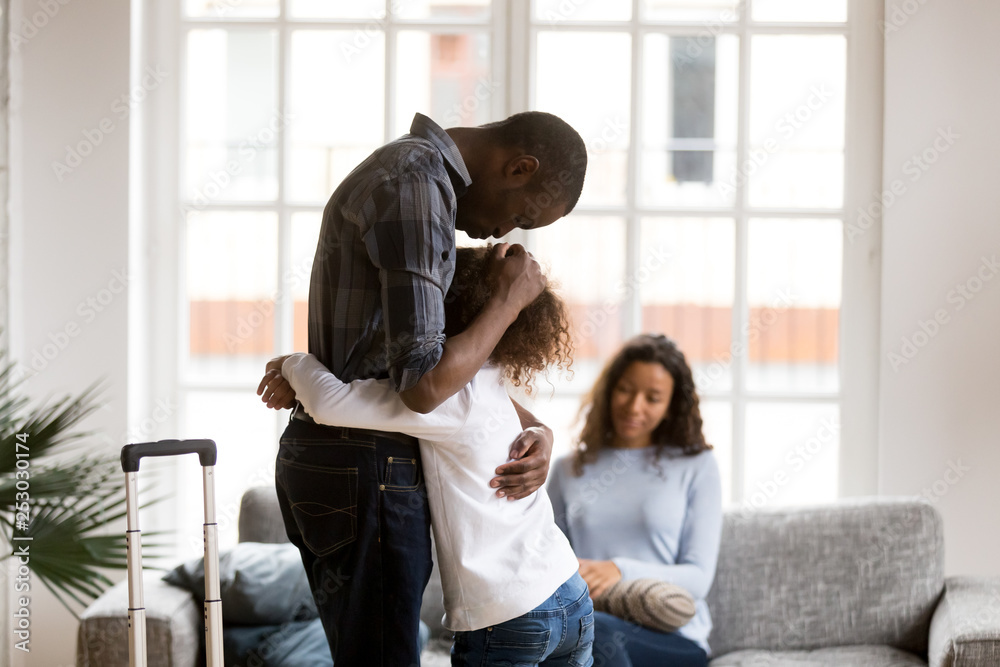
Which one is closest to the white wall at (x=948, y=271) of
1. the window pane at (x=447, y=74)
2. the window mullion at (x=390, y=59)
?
the window pane at (x=447, y=74)

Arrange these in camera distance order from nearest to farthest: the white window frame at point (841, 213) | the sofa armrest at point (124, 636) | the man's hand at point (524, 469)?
the man's hand at point (524, 469), the sofa armrest at point (124, 636), the white window frame at point (841, 213)

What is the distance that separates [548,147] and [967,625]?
5.42ft

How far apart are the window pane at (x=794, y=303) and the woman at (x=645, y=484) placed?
1.63 ft

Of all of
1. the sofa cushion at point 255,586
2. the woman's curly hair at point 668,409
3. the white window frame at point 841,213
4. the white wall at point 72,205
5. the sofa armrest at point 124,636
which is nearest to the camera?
the sofa armrest at point 124,636

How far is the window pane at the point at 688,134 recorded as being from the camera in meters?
2.97

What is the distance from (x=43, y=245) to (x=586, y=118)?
184 centimetres

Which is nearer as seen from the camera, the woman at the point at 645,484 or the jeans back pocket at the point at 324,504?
the jeans back pocket at the point at 324,504

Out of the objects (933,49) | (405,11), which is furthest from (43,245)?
(933,49)

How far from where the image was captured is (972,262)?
280cm

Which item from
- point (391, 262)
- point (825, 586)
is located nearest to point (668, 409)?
point (825, 586)

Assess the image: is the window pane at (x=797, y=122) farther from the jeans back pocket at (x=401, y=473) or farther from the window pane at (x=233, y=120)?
the jeans back pocket at (x=401, y=473)

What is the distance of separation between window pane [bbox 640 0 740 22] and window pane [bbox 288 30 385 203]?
934mm

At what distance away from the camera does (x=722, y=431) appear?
9.88 feet

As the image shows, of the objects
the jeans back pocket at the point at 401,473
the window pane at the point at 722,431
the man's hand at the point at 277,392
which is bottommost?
the window pane at the point at 722,431
